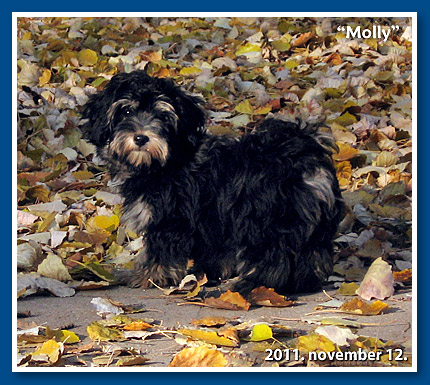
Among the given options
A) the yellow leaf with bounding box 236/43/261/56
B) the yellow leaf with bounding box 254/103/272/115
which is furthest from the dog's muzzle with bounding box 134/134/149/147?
the yellow leaf with bounding box 236/43/261/56

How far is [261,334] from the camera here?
176 inches

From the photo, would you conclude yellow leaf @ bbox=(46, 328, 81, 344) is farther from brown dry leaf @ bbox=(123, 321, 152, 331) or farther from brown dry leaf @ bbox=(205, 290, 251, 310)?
brown dry leaf @ bbox=(205, 290, 251, 310)

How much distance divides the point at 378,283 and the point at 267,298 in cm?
74

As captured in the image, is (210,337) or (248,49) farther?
(248,49)

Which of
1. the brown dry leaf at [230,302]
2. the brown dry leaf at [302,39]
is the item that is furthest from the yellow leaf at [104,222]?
the brown dry leaf at [302,39]

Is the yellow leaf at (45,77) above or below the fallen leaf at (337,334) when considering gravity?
above

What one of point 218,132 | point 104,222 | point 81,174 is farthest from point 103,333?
point 218,132

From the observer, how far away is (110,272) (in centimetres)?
580

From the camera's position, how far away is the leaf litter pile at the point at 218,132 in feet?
14.7

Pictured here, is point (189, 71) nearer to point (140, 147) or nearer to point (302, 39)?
point (302, 39)

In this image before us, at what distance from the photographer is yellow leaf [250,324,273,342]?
14.7ft

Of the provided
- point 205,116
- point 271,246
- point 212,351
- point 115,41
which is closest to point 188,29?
point 115,41

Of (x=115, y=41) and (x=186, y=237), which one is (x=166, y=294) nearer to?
(x=186, y=237)

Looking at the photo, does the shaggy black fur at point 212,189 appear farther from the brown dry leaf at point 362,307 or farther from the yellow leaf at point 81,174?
the yellow leaf at point 81,174
